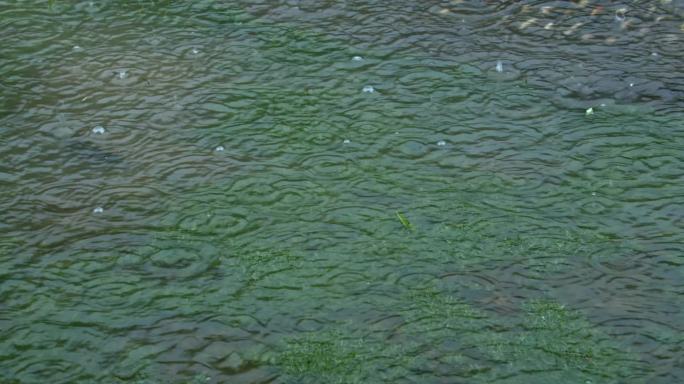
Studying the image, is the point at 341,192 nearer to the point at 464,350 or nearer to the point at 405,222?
the point at 405,222

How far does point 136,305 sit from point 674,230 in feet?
9.95

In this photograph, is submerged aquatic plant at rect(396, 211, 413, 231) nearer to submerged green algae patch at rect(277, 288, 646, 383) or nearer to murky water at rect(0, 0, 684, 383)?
murky water at rect(0, 0, 684, 383)

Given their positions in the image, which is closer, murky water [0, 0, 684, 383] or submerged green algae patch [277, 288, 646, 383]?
submerged green algae patch [277, 288, 646, 383]

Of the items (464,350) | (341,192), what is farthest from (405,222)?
(464,350)

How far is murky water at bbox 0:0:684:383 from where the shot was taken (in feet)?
15.6

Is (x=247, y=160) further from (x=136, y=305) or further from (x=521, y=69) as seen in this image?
(x=521, y=69)

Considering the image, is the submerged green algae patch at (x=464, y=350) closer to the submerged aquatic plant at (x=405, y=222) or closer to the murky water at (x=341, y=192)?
the murky water at (x=341, y=192)

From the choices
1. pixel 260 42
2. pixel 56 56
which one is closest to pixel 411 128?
pixel 260 42

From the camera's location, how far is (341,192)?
5977 millimetres

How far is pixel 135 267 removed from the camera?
17.5 feet

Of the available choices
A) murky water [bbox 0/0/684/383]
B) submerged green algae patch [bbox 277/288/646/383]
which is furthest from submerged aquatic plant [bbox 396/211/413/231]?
submerged green algae patch [bbox 277/288/646/383]

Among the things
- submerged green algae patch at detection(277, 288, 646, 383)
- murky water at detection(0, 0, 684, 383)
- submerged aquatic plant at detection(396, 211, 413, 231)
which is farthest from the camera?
submerged aquatic plant at detection(396, 211, 413, 231)

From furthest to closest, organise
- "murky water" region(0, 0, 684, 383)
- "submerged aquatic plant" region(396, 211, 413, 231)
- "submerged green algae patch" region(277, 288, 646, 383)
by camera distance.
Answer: "submerged aquatic plant" region(396, 211, 413, 231), "murky water" region(0, 0, 684, 383), "submerged green algae patch" region(277, 288, 646, 383)

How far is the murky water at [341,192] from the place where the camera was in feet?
15.6
